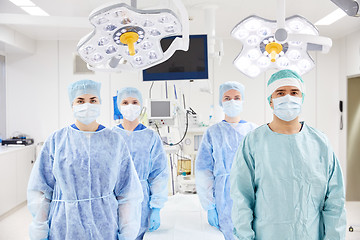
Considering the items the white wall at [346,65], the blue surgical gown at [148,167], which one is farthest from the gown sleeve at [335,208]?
the white wall at [346,65]

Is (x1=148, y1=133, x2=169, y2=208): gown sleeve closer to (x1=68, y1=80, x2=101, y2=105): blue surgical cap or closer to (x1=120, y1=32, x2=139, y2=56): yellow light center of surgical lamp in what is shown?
(x1=68, y1=80, x2=101, y2=105): blue surgical cap

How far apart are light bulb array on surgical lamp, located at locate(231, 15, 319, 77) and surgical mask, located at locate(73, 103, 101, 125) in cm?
86

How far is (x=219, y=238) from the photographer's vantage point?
1.96 m

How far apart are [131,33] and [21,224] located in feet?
10.7

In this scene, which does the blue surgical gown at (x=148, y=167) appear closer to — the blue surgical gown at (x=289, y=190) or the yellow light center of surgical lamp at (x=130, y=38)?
the blue surgical gown at (x=289, y=190)

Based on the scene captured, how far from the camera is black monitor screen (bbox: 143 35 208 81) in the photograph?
2299 mm

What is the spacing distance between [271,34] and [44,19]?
4.24 feet

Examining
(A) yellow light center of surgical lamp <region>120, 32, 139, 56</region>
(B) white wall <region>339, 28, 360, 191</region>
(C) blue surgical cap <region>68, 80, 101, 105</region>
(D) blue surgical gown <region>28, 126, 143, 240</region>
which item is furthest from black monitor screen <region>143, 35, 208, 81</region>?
(B) white wall <region>339, 28, 360, 191</region>

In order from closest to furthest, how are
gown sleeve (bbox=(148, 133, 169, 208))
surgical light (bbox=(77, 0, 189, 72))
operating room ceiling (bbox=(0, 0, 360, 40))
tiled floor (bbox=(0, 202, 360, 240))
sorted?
surgical light (bbox=(77, 0, 189, 72)) < gown sleeve (bbox=(148, 133, 169, 208)) < operating room ceiling (bbox=(0, 0, 360, 40)) < tiled floor (bbox=(0, 202, 360, 240))

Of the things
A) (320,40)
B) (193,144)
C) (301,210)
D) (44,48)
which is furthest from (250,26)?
(44,48)

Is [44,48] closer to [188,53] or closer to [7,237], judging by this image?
[7,237]

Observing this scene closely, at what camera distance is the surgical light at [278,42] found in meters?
1.47

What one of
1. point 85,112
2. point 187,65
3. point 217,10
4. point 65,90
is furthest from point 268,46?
point 65,90

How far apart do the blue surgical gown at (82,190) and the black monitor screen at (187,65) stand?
2.77 ft
